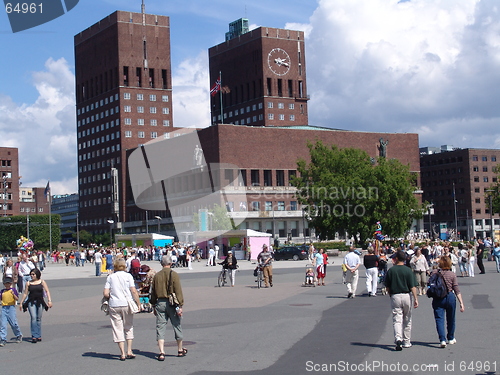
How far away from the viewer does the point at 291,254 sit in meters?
68.0

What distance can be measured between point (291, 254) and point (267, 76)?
287 feet

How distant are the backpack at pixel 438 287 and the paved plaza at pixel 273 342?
2.95 ft

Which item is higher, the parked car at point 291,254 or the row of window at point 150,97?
the row of window at point 150,97

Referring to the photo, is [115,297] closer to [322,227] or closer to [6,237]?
[322,227]

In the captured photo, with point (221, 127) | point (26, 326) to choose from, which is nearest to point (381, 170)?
point (221, 127)

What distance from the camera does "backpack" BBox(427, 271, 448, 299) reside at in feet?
40.3

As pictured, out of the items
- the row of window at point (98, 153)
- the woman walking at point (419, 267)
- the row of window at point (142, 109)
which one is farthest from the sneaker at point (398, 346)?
the row of window at point (142, 109)

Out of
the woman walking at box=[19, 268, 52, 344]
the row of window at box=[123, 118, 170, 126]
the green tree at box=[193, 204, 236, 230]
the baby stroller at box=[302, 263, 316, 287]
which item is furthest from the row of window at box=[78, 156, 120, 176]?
the woman walking at box=[19, 268, 52, 344]

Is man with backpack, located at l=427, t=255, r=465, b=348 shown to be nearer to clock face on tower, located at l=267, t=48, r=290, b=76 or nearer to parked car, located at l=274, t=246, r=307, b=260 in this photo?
parked car, located at l=274, t=246, r=307, b=260

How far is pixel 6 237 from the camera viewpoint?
382 ft

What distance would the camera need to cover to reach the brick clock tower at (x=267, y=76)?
149875 millimetres

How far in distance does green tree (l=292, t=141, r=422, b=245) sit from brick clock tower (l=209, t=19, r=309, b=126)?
74.5 meters

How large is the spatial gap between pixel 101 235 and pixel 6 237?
35.9m

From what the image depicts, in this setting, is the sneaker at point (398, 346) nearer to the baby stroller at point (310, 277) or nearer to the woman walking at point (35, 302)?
the woman walking at point (35, 302)
